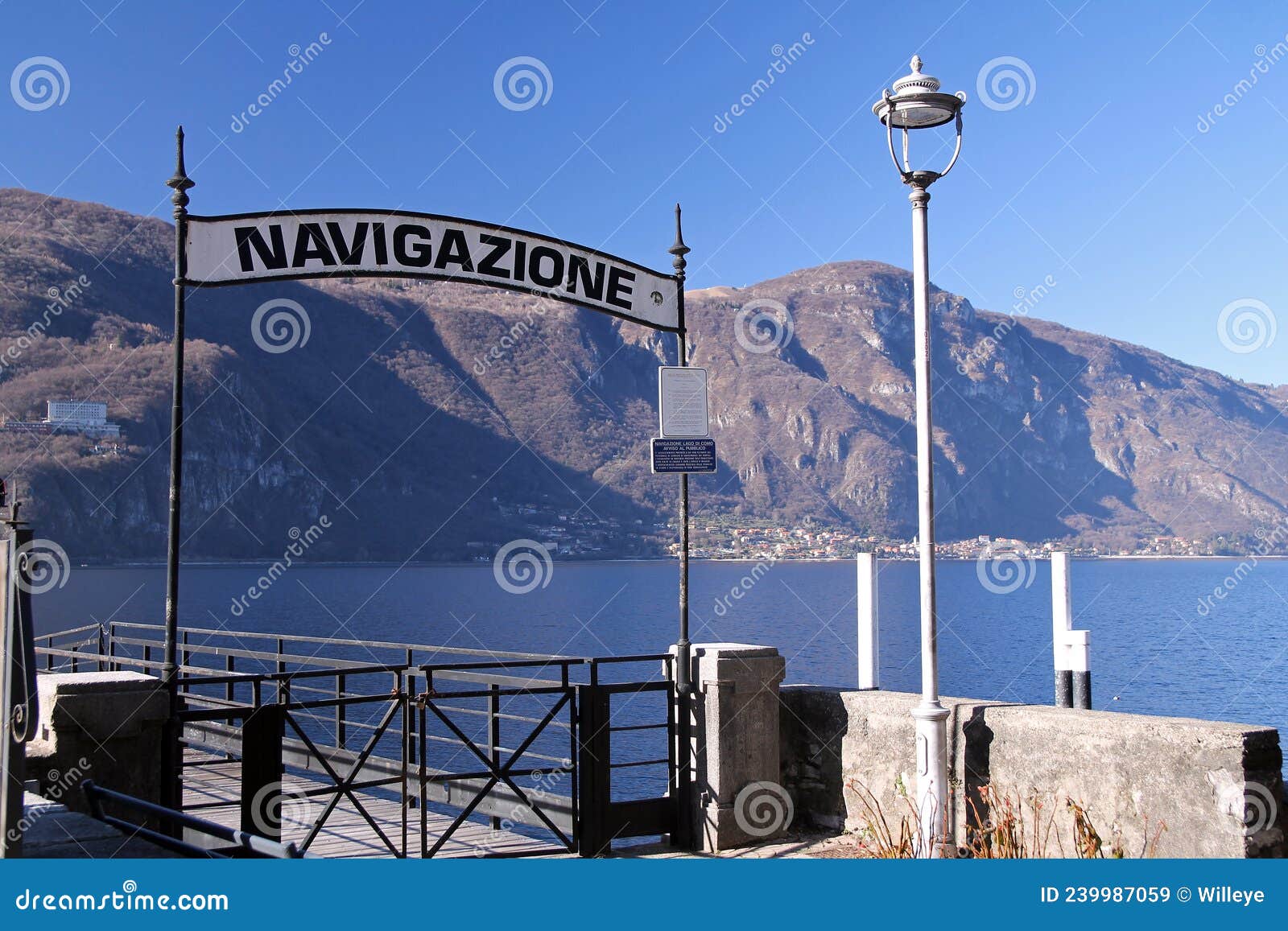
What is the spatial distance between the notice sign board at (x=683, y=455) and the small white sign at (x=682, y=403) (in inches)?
2.7

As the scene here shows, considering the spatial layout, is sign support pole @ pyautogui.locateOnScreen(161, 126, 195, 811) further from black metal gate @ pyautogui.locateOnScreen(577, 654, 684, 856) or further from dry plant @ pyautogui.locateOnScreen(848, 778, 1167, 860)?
dry plant @ pyautogui.locateOnScreen(848, 778, 1167, 860)

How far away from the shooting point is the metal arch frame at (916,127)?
7.68 m

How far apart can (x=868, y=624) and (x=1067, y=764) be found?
4867 millimetres

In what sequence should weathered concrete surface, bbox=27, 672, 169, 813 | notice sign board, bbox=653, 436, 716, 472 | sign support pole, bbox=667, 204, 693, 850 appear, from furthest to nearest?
notice sign board, bbox=653, 436, 716, 472, sign support pole, bbox=667, 204, 693, 850, weathered concrete surface, bbox=27, 672, 169, 813

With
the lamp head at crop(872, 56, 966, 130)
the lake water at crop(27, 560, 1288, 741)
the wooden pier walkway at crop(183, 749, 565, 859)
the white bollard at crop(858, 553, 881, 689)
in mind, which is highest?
the lamp head at crop(872, 56, 966, 130)

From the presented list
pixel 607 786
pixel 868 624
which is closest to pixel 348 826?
pixel 607 786

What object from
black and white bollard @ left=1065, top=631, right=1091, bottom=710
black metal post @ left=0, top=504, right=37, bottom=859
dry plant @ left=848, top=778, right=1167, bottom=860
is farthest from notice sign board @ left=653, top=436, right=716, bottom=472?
black and white bollard @ left=1065, top=631, right=1091, bottom=710

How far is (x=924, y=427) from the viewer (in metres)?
7.76

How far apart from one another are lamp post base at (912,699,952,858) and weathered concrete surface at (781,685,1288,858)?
18 centimetres

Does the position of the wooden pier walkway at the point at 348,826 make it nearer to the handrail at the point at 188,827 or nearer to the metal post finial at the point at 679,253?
the handrail at the point at 188,827

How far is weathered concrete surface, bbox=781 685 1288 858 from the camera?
6.21m

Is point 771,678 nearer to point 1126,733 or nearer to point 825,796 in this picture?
point 825,796

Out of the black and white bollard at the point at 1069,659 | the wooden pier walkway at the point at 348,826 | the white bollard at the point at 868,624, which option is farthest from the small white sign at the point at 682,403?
the black and white bollard at the point at 1069,659

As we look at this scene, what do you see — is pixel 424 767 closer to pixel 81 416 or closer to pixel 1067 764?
pixel 1067 764
